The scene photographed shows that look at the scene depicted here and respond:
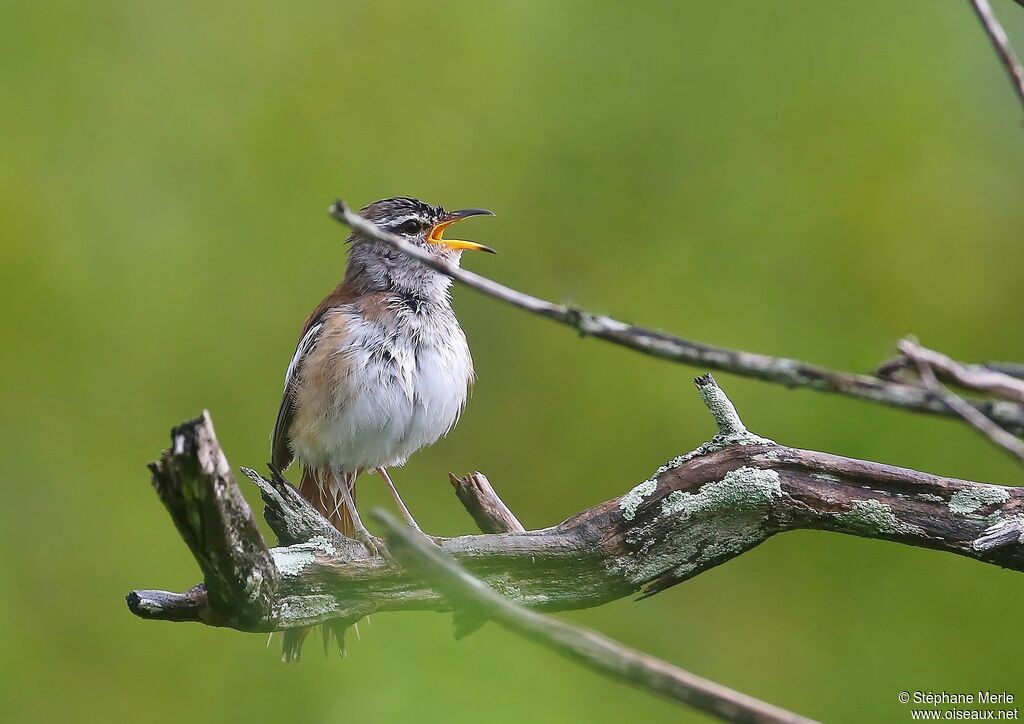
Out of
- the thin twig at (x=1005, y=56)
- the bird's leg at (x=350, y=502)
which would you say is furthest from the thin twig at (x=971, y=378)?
the bird's leg at (x=350, y=502)

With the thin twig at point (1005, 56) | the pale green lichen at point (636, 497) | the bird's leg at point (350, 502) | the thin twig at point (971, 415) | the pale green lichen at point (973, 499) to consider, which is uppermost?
the bird's leg at point (350, 502)

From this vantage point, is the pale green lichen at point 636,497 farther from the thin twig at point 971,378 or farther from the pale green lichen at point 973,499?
the thin twig at point 971,378

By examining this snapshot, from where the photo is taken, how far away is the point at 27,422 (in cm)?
954

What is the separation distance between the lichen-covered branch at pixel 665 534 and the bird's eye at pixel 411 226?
2.34 metres

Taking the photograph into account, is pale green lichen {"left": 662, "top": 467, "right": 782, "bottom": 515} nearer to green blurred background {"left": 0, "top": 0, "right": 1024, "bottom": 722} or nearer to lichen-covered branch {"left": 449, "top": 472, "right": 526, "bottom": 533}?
lichen-covered branch {"left": 449, "top": 472, "right": 526, "bottom": 533}

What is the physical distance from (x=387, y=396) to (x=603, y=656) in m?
3.76

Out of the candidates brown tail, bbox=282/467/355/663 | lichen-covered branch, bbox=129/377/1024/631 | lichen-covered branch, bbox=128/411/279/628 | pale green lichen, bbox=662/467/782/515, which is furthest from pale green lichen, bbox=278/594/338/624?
brown tail, bbox=282/467/355/663

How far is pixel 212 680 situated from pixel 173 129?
15.9 feet

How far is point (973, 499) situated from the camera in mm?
3881

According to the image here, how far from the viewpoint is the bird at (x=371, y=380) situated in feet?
18.2

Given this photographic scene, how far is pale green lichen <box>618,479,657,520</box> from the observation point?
164 inches

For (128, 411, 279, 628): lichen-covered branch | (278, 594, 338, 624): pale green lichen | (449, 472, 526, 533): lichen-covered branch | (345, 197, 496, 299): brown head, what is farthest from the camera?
(345, 197, 496, 299): brown head

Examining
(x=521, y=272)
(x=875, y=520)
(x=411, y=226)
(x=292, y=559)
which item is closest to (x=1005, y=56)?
(x=875, y=520)

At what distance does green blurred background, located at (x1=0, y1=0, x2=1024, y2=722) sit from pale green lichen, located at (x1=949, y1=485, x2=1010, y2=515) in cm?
443
